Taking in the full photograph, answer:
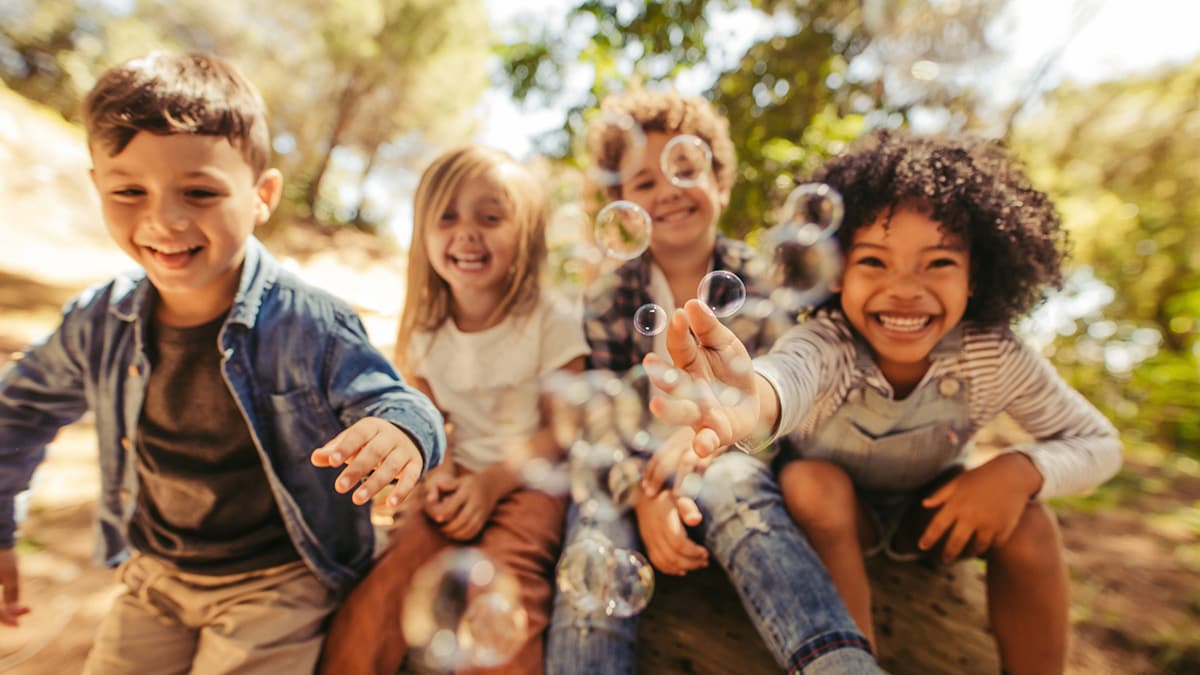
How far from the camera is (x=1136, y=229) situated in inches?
189

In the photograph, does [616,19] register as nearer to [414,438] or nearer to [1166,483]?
[414,438]

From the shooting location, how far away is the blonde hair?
199cm

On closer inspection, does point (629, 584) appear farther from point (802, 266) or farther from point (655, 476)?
point (802, 266)

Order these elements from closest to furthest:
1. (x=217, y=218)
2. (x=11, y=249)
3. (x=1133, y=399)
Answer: (x=217, y=218) → (x=1133, y=399) → (x=11, y=249)

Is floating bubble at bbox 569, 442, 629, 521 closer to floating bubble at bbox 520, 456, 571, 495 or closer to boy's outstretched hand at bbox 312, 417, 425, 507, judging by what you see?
floating bubble at bbox 520, 456, 571, 495

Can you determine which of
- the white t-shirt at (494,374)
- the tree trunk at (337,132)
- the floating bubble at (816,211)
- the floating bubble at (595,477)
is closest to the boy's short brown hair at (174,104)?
the white t-shirt at (494,374)

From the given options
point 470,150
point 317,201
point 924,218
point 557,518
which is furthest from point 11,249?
point 924,218

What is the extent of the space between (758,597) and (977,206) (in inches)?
46.9

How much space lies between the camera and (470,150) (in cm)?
206

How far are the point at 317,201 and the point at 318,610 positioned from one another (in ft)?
45.9

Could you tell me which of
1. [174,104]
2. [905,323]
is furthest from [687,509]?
[174,104]

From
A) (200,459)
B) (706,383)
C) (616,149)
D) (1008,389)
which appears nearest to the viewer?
(706,383)

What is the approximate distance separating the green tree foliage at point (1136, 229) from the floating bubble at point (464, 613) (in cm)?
415

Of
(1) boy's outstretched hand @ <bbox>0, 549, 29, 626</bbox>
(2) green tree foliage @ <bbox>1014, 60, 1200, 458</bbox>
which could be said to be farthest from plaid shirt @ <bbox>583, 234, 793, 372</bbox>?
(2) green tree foliage @ <bbox>1014, 60, 1200, 458</bbox>
